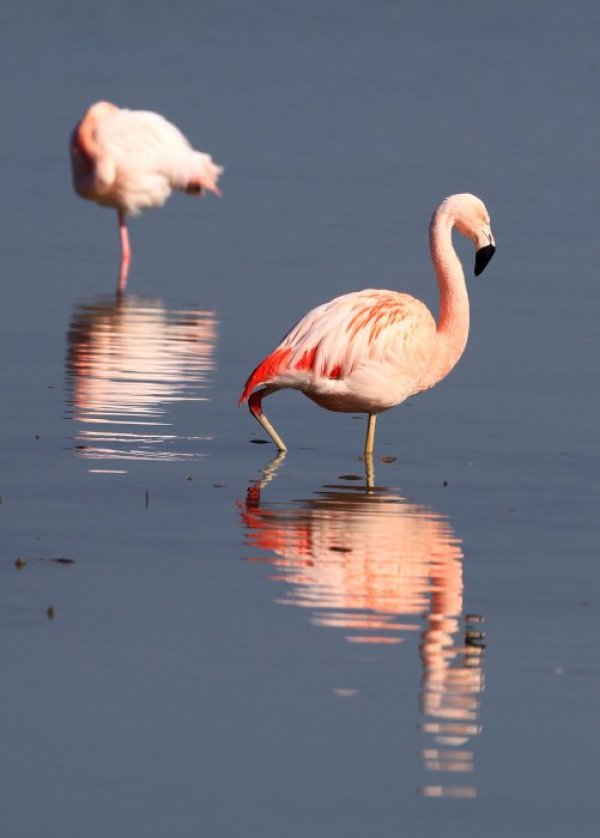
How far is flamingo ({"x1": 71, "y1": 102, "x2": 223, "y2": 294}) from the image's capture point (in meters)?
19.3

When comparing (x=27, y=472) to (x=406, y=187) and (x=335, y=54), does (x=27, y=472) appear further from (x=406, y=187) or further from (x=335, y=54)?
(x=335, y=54)

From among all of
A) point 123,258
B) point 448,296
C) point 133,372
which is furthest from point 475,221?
point 123,258

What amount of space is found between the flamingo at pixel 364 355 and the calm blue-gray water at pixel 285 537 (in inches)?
12.0

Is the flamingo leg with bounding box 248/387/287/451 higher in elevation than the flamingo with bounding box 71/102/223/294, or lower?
lower

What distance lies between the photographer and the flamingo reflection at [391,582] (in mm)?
6328

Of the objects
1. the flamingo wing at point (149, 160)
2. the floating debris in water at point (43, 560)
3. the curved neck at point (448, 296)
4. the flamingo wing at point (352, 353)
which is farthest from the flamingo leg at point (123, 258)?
the floating debris in water at point (43, 560)

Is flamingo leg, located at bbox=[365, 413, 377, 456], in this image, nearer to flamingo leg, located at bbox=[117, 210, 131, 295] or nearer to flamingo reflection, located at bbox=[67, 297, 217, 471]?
flamingo reflection, located at bbox=[67, 297, 217, 471]

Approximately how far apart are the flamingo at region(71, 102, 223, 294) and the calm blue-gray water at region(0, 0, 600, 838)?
39 cm

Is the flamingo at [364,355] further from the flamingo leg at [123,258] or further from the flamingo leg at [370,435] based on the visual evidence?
the flamingo leg at [123,258]

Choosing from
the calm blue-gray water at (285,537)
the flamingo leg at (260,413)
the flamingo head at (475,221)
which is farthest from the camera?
the flamingo head at (475,221)

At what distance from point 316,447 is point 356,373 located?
23.5 inches

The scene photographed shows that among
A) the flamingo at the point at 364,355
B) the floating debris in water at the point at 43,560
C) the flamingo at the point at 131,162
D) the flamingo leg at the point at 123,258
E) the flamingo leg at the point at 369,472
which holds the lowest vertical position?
the floating debris in water at the point at 43,560

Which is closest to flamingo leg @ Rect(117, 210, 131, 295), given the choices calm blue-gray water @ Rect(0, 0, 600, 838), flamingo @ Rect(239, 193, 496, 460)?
calm blue-gray water @ Rect(0, 0, 600, 838)

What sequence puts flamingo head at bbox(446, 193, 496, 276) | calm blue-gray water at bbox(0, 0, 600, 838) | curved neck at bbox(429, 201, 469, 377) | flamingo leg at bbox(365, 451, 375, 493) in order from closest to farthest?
calm blue-gray water at bbox(0, 0, 600, 838), flamingo leg at bbox(365, 451, 375, 493), curved neck at bbox(429, 201, 469, 377), flamingo head at bbox(446, 193, 496, 276)
